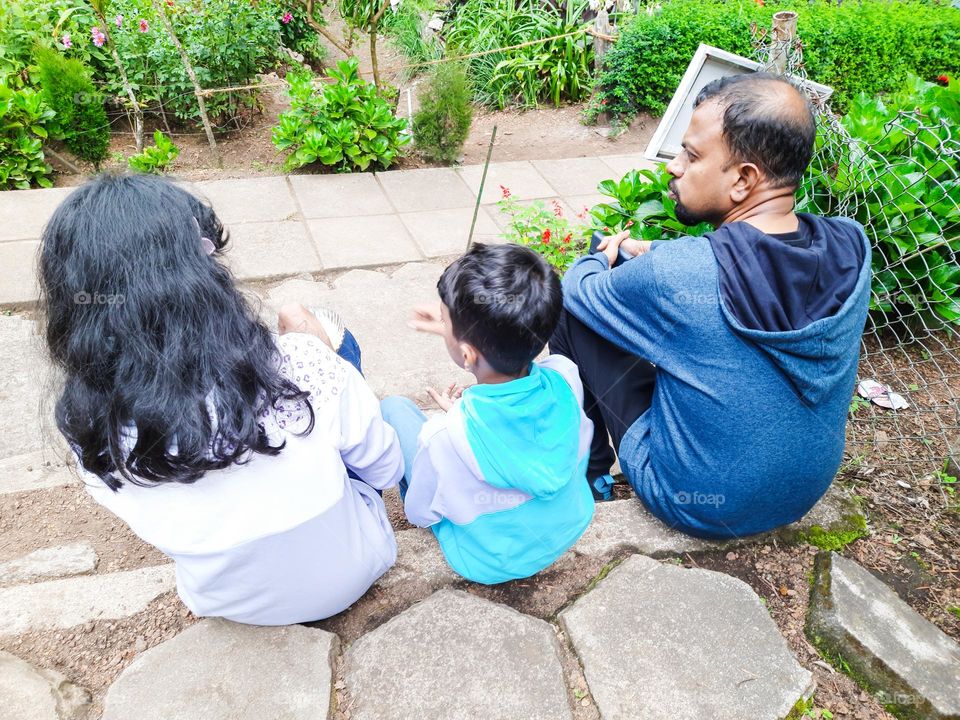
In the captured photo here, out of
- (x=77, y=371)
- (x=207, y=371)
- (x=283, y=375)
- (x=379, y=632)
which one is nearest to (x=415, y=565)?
(x=379, y=632)

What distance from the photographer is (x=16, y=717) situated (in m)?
1.49

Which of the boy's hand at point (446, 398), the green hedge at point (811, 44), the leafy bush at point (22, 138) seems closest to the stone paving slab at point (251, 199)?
the leafy bush at point (22, 138)

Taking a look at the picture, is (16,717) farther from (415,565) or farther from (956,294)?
(956,294)

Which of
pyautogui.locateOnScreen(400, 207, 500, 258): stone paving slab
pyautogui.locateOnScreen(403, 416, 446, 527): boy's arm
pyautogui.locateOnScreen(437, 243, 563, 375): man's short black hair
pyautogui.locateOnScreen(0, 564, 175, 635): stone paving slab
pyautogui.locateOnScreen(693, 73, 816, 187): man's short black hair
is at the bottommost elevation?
pyautogui.locateOnScreen(400, 207, 500, 258): stone paving slab

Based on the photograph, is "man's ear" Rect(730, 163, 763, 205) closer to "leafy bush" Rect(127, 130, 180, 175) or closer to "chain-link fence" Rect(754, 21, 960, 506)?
"chain-link fence" Rect(754, 21, 960, 506)

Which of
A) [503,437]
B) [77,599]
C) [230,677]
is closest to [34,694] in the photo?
[77,599]

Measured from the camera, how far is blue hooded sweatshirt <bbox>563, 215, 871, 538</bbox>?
1.69m

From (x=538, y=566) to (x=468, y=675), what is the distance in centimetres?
36

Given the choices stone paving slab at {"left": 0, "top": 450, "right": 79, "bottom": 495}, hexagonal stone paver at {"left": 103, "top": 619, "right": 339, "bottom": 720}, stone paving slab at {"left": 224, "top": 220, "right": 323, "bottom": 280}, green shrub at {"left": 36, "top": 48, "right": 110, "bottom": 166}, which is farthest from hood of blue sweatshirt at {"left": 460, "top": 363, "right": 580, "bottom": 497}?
green shrub at {"left": 36, "top": 48, "right": 110, "bottom": 166}

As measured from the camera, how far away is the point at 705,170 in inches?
77.2

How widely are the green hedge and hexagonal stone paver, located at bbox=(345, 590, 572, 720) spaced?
18.9 feet

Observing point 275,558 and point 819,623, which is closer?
point 275,558

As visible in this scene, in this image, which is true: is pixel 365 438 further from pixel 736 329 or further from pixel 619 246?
pixel 619 246

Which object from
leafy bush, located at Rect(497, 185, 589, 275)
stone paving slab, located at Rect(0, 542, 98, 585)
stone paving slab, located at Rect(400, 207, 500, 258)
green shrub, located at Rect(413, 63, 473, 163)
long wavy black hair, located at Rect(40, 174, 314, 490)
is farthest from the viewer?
green shrub, located at Rect(413, 63, 473, 163)
